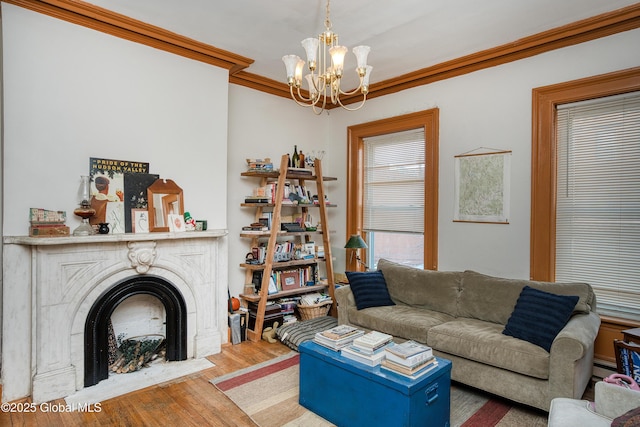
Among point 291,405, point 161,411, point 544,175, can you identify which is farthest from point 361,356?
point 544,175

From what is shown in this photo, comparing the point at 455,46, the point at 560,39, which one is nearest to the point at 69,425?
the point at 455,46

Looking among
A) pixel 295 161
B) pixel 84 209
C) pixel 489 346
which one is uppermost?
pixel 295 161

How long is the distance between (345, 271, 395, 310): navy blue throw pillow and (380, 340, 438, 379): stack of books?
1265 mm

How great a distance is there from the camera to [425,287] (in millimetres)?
3615

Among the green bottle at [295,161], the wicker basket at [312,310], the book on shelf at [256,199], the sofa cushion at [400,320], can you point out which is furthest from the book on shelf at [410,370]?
the green bottle at [295,161]

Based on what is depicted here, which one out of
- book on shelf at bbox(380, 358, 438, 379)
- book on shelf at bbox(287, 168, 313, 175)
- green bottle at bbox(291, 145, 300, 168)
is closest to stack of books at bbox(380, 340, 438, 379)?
book on shelf at bbox(380, 358, 438, 379)

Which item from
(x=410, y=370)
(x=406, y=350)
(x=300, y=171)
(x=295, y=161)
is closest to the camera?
(x=410, y=370)

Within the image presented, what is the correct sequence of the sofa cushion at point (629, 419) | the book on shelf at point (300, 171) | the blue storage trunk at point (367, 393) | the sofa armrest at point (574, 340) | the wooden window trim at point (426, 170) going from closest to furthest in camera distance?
the sofa cushion at point (629, 419)
the blue storage trunk at point (367, 393)
the sofa armrest at point (574, 340)
the wooden window trim at point (426, 170)
the book on shelf at point (300, 171)

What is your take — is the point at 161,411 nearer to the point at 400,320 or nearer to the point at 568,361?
the point at 400,320

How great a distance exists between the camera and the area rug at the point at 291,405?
95.8 inches

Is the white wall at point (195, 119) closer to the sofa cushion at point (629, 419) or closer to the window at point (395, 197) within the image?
the window at point (395, 197)

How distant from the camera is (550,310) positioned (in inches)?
104

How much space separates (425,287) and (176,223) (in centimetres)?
250

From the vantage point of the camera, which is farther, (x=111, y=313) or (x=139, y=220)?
(x=139, y=220)
